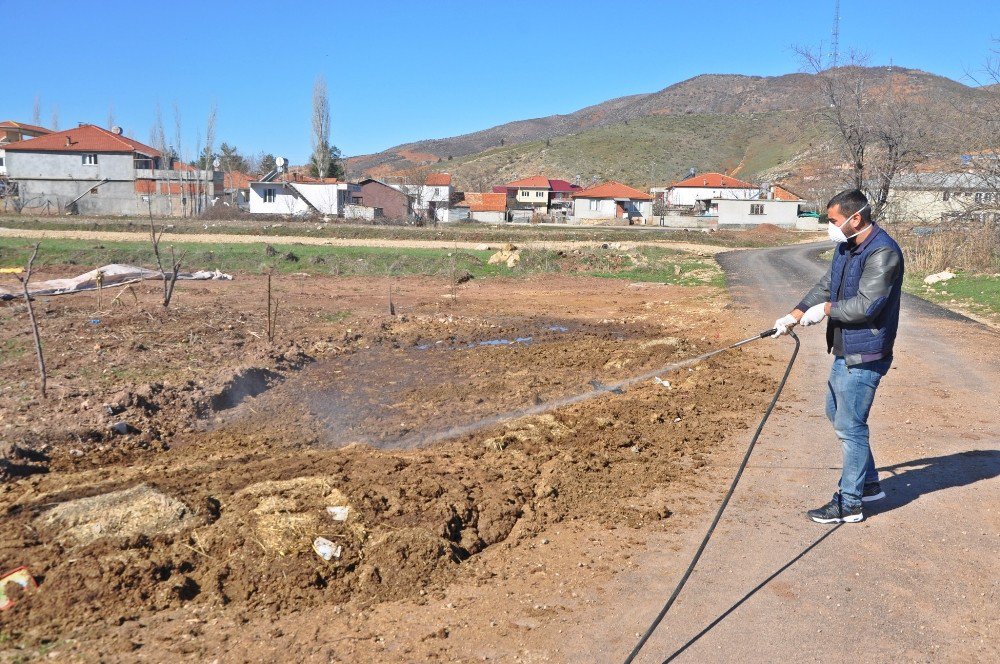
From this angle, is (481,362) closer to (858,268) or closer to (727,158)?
(858,268)

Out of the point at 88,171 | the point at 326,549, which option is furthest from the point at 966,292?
the point at 88,171

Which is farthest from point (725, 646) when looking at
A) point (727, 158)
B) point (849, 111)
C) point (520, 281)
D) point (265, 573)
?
point (727, 158)

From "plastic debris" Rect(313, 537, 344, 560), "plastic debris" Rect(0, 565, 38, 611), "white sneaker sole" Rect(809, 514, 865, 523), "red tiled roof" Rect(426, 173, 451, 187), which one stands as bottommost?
"plastic debris" Rect(0, 565, 38, 611)

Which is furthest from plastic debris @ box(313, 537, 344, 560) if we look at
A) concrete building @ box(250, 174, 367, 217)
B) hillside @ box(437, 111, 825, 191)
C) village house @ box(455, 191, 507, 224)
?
hillside @ box(437, 111, 825, 191)

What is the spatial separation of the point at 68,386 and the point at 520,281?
1655cm

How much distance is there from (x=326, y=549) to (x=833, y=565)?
3.02 meters

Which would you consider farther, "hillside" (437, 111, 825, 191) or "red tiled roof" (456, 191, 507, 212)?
"hillside" (437, 111, 825, 191)

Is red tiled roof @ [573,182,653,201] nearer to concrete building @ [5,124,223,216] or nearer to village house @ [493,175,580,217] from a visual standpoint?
village house @ [493,175,580,217]

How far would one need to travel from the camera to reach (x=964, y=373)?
975 cm

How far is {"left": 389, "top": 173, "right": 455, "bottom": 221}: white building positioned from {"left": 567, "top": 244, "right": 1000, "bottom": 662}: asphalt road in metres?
60.8

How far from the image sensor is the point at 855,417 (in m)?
5.11

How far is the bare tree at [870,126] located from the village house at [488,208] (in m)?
41.6

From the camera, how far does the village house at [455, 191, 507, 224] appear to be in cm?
7388

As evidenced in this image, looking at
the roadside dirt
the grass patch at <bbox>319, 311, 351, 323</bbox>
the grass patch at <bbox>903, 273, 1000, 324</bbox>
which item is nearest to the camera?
the grass patch at <bbox>319, 311, 351, 323</bbox>
